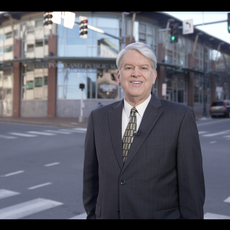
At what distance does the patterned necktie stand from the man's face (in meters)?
0.11

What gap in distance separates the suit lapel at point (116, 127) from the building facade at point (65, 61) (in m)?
27.1

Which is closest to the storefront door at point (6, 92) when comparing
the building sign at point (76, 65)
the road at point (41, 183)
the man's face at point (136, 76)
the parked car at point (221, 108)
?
the building sign at point (76, 65)

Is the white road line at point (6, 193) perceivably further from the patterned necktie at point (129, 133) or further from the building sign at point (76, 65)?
the building sign at point (76, 65)

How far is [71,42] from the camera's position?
30.2 metres

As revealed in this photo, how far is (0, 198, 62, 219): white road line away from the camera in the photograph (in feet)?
14.8

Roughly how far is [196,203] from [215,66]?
157 feet

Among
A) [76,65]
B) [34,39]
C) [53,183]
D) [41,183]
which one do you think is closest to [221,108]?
[76,65]

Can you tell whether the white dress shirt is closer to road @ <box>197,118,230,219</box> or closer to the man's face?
the man's face

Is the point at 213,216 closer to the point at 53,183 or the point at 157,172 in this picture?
the point at 157,172

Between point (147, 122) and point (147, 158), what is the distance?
267 mm

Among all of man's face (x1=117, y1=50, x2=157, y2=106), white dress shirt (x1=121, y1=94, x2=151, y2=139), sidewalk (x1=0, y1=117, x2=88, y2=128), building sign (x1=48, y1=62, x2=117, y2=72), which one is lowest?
sidewalk (x1=0, y1=117, x2=88, y2=128)

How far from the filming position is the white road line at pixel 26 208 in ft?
14.8

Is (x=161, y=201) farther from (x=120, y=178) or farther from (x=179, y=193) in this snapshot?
(x=120, y=178)

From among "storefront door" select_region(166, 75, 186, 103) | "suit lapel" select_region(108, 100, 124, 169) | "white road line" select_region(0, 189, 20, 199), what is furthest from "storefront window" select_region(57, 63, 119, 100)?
"suit lapel" select_region(108, 100, 124, 169)
